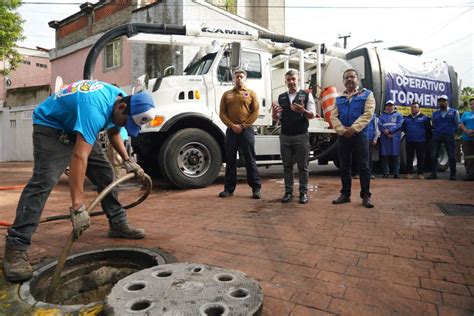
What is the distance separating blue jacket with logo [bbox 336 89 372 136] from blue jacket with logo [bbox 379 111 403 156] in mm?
3732

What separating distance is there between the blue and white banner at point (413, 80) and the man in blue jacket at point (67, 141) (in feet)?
24.5

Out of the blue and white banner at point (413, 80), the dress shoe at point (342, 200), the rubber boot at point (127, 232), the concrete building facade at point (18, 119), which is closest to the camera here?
the rubber boot at point (127, 232)

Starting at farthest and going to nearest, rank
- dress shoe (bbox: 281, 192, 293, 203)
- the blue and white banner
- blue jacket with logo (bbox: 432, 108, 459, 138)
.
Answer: the blue and white banner, blue jacket with logo (bbox: 432, 108, 459, 138), dress shoe (bbox: 281, 192, 293, 203)

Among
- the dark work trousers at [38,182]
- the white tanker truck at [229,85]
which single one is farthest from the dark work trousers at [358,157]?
the dark work trousers at [38,182]

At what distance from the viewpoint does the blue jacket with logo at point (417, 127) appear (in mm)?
7707

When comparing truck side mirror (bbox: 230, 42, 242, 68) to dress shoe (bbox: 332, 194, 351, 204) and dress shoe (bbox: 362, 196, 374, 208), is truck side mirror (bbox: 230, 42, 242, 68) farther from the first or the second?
dress shoe (bbox: 362, 196, 374, 208)

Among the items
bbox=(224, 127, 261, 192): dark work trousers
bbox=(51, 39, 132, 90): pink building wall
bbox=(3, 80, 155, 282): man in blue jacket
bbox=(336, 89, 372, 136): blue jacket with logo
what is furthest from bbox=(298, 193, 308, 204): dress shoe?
bbox=(51, 39, 132, 90): pink building wall

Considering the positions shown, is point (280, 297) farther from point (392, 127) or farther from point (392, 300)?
point (392, 127)

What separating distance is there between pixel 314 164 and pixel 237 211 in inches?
388

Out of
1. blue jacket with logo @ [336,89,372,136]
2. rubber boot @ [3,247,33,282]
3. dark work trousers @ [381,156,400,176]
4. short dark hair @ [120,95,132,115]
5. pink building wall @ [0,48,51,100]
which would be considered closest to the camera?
rubber boot @ [3,247,33,282]

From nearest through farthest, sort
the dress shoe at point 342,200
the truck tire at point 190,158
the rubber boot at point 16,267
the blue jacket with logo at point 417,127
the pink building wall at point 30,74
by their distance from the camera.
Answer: the rubber boot at point 16,267 < the dress shoe at point 342,200 < the truck tire at point 190,158 < the blue jacket with logo at point 417,127 < the pink building wall at point 30,74

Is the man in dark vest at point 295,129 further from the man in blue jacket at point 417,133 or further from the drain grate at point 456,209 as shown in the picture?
the man in blue jacket at point 417,133

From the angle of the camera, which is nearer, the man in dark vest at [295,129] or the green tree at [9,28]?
the man in dark vest at [295,129]

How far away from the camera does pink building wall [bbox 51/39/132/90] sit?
14.2 meters
